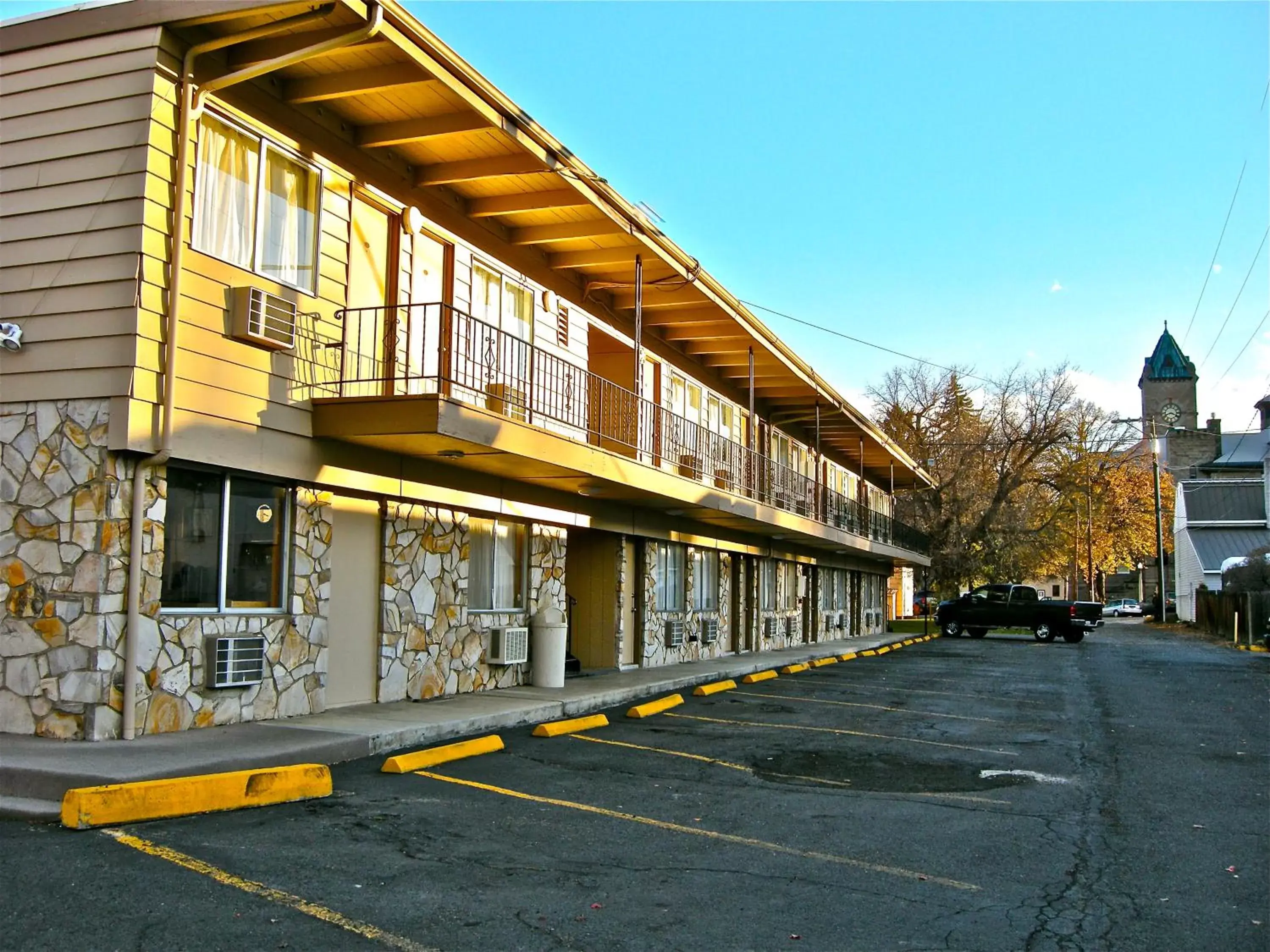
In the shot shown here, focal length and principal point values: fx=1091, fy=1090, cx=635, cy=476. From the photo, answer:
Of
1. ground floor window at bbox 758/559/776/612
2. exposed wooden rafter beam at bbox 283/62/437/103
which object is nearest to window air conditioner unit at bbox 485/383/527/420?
exposed wooden rafter beam at bbox 283/62/437/103

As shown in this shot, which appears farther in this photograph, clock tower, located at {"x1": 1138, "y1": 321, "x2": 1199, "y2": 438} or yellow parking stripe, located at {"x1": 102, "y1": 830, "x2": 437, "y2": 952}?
clock tower, located at {"x1": 1138, "y1": 321, "x2": 1199, "y2": 438}

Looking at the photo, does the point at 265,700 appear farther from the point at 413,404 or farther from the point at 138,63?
the point at 138,63

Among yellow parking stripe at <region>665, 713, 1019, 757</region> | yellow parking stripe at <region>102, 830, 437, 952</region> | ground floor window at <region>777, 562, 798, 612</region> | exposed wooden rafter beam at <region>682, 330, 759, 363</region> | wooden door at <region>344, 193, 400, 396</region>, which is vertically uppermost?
exposed wooden rafter beam at <region>682, 330, 759, 363</region>

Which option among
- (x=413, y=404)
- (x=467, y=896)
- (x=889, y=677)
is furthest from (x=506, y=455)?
(x=889, y=677)

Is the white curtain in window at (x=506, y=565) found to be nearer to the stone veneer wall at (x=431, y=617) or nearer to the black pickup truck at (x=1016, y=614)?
the stone veneer wall at (x=431, y=617)

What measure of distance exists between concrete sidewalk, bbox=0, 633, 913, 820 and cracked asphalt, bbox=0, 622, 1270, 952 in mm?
394

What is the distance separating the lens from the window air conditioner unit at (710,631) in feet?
69.9

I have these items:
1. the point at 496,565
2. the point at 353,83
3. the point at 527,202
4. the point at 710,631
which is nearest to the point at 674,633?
the point at 710,631

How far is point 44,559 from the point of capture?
897 centimetres

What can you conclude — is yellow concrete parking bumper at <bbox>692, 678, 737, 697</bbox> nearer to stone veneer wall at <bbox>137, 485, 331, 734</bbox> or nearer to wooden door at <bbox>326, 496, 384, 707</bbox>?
wooden door at <bbox>326, 496, 384, 707</bbox>

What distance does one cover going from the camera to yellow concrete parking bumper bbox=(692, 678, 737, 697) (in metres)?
15.8

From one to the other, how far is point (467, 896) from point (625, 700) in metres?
9.09

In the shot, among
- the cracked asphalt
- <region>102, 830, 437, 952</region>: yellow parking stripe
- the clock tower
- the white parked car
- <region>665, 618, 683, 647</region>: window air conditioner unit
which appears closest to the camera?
<region>102, 830, 437, 952</region>: yellow parking stripe

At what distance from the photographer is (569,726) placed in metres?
11.3
